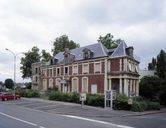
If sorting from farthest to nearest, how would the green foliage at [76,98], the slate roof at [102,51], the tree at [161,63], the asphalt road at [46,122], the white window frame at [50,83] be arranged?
1. the tree at [161,63]
2. the white window frame at [50,83]
3. the slate roof at [102,51]
4. the green foliage at [76,98]
5. the asphalt road at [46,122]

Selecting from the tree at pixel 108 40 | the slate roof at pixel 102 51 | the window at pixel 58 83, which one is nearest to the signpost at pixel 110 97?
the slate roof at pixel 102 51

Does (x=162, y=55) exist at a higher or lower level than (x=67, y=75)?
higher

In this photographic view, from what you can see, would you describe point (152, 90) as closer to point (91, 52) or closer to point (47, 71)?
point (91, 52)

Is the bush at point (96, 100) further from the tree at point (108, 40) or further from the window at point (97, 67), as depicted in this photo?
the tree at point (108, 40)

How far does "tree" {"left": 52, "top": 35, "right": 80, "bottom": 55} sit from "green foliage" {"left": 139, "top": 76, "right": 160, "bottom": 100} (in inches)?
1234

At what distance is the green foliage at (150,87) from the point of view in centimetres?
6091

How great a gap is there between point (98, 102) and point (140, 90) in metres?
24.7

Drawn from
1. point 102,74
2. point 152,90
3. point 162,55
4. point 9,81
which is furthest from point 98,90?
point 9,81

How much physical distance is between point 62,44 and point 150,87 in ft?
116

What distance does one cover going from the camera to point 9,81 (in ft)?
367

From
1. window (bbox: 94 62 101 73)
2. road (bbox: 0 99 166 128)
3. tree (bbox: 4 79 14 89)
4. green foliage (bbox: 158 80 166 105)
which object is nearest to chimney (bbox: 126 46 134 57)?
window (bbox: 94 62 101 73)

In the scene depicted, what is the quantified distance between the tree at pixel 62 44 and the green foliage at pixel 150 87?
31348 mm

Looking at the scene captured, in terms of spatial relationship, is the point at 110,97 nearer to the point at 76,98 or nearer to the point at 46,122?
the point at 76,98

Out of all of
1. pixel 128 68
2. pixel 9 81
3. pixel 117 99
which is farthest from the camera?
pixel 9 81
